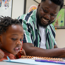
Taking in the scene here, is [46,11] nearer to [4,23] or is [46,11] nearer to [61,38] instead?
[4,23]

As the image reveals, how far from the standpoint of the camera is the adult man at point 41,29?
2.56ft

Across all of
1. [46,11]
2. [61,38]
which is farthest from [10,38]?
[61,38]

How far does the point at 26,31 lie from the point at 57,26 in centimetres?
182

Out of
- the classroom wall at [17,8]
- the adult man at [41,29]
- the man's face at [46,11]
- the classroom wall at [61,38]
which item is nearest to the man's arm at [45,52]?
the adult man at [41,29]

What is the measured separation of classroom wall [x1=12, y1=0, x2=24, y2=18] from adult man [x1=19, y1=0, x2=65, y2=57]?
86cm

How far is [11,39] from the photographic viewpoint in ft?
2.00

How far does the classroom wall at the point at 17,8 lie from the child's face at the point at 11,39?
1358 mm

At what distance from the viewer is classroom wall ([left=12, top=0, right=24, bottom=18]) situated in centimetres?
196

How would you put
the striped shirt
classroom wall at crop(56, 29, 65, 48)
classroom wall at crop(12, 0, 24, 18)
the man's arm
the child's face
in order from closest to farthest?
1. the child's face
2. the man's arm
3. the striped shirt
4. classroom wall at crop(12, 0, 24, 18)
5. classroom wall at crop(56, 29, 65, 48)

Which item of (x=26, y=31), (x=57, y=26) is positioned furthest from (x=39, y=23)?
(x=57, y=26)

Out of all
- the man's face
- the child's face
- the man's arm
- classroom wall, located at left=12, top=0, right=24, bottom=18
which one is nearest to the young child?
the child's face

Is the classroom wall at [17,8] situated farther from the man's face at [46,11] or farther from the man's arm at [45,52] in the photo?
the man's arm at [45,52]

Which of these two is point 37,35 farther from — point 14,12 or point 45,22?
point 14,12

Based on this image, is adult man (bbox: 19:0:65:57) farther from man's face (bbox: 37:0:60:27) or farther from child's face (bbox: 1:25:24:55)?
child's face (bbox: 1:25:24:55)
